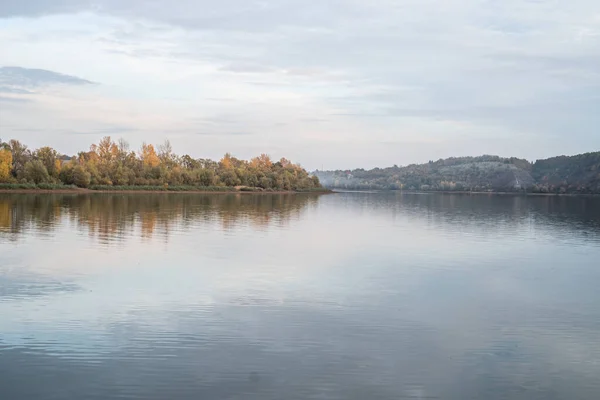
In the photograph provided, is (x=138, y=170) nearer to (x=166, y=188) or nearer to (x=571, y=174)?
(x=166, y=188)

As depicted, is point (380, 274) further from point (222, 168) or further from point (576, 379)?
point (222, 168)

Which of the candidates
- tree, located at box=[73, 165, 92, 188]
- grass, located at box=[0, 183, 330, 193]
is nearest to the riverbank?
grass, located at box=[0, 183, 330, 193]

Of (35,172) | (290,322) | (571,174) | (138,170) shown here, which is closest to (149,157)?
(138,170)

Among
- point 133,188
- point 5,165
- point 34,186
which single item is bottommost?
point 133,188

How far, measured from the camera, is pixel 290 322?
34.3 feet

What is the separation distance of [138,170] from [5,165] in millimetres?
24486

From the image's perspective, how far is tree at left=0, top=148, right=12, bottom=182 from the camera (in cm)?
7269

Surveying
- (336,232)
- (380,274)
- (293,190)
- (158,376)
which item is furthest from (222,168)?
(158,376)

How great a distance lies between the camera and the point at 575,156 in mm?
183125

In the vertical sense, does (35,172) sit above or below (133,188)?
above

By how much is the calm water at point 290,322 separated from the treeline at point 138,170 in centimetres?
6161

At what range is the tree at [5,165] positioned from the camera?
238 feet

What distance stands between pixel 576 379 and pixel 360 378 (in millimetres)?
3171

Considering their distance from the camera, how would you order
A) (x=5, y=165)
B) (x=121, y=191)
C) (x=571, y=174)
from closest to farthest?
(x=5, y=165) < (x=121, y=191) < (x=571, y=174)
